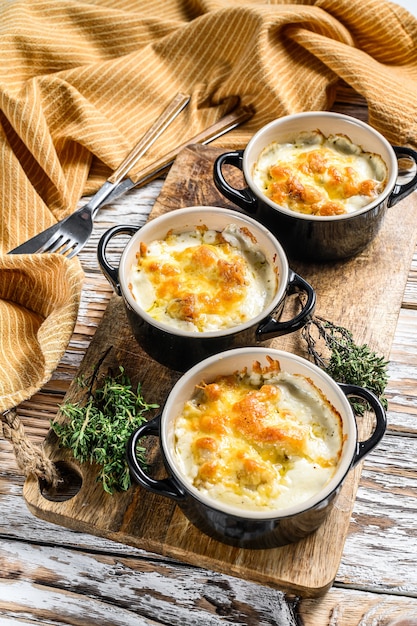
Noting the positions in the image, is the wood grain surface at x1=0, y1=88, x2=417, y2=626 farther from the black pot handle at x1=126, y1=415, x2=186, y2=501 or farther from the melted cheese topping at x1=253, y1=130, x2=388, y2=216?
the melted cheese topping at x1=253, y1=130, x2=388, y2=216

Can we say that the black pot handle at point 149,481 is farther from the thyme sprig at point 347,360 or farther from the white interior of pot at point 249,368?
the thyme sprig at point 347,360

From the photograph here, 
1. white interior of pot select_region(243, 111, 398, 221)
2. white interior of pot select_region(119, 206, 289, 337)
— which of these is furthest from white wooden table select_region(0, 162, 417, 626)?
white interior of pot select_region(243, 111, 398, 221)

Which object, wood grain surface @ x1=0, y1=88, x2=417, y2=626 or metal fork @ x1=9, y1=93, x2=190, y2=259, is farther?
metal fork @ x1=9, y1=93, x2=190, y2=259

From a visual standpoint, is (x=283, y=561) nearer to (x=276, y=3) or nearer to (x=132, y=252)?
(x=132, y=252)

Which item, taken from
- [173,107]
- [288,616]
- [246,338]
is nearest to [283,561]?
[288,616]

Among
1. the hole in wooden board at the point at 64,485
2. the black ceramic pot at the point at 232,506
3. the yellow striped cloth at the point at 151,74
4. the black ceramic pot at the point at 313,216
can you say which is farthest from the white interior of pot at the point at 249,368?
the yellow striped cloth at the point at 151,74

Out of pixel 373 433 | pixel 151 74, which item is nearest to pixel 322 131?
pixel 151 74
